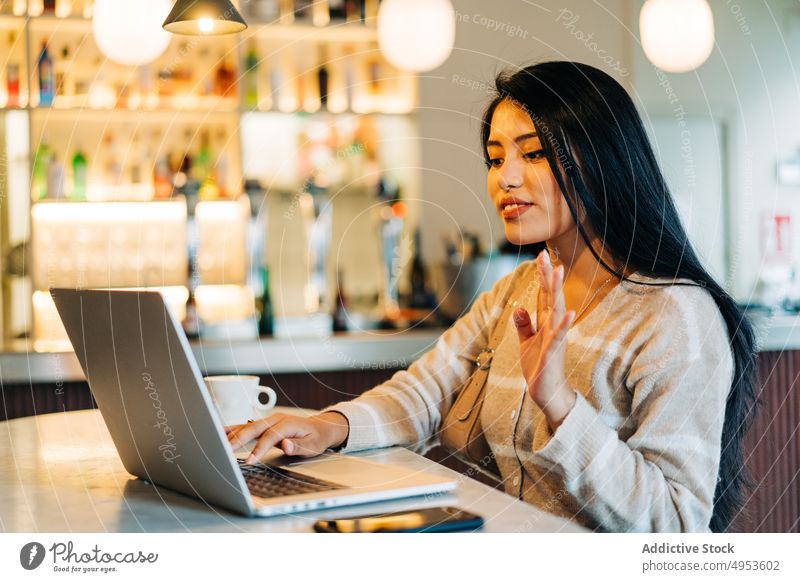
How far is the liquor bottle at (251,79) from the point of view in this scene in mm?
2959

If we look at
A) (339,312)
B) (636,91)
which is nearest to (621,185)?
(339,312)

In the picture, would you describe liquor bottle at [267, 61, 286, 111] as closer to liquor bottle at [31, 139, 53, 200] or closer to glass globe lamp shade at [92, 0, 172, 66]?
liquor bottle at [31, 139, 53, 200]

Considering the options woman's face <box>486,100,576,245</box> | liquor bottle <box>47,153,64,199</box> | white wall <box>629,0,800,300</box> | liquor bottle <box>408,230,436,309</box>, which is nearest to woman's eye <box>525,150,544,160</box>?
woman's face <box>486,100,576,245</box>

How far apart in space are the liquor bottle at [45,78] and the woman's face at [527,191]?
213cm

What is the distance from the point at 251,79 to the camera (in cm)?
301

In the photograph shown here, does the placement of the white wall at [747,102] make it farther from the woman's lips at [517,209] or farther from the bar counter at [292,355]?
the woman's lips at [517,209]

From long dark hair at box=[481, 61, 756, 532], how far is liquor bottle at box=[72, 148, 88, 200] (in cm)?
220

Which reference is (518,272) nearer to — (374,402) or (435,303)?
(374,402)

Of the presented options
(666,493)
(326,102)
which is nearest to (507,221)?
(666,493)

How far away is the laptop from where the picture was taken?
0.71 m

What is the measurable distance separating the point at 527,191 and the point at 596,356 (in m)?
0.20

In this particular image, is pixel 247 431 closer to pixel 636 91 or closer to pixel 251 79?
pixel 251 79

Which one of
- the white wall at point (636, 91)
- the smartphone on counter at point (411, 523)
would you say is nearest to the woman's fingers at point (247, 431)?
the smartphone on counter at point (411, 523)

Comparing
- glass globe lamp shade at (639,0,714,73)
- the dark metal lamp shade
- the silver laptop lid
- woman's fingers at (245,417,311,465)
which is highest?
glass globe lamp shade at (639,0,714,73)
